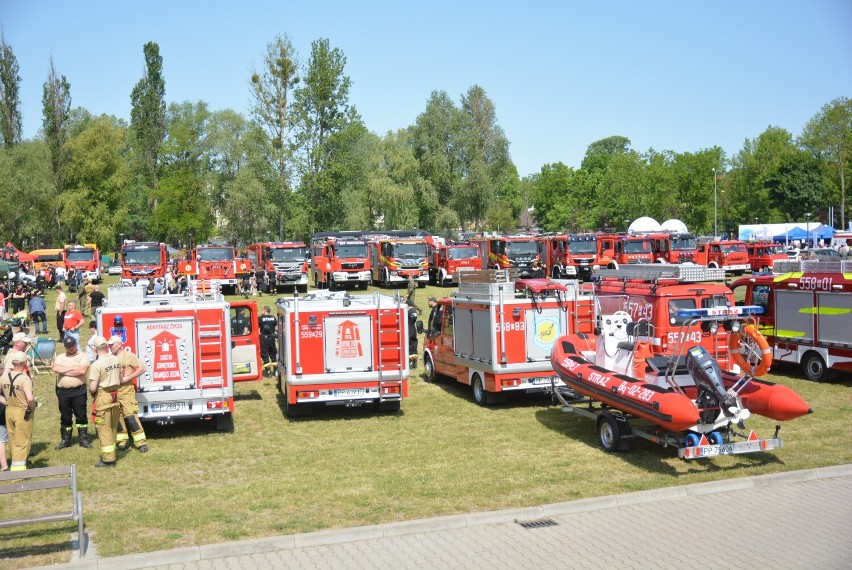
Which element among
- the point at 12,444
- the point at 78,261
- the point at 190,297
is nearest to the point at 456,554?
the point at 12,444

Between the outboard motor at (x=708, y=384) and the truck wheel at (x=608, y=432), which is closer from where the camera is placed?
the outboard motor at (x=708, y=384)

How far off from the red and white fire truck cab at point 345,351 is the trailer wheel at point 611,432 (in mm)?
3853

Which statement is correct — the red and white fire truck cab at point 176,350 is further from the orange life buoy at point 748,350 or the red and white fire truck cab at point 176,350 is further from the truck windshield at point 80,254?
the truck windshield at point 80,254

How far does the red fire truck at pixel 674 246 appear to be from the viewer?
49.0 m

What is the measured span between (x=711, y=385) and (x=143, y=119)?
8277 centimetres

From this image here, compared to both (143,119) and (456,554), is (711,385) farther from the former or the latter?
(143,119)

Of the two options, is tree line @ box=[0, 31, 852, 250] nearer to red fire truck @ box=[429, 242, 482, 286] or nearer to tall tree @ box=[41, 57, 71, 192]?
tall tree @ box=[41, 57, 71, 192]

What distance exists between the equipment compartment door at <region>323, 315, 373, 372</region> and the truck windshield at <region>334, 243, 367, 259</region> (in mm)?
29320

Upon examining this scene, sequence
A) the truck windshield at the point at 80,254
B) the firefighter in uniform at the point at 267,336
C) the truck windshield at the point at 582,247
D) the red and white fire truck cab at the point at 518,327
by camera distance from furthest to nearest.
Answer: the truck windshield at the point at 80,254 → the truck windshield at the point at 582,247 → the firefighter in uniform at the point at 267,336 → the red and white fire truck cab at the point at 518,327

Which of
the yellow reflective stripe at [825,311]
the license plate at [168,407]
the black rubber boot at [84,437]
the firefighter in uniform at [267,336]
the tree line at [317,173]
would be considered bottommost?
the black rubber boot at [84,437]

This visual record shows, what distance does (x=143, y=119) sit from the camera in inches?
3339

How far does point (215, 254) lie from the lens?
4353 cm

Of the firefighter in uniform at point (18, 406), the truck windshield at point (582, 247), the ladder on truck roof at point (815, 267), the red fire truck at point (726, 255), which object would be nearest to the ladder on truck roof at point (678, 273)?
the ladder on truck roof at point (815, 267)

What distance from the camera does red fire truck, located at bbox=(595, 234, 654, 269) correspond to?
47.6 m
